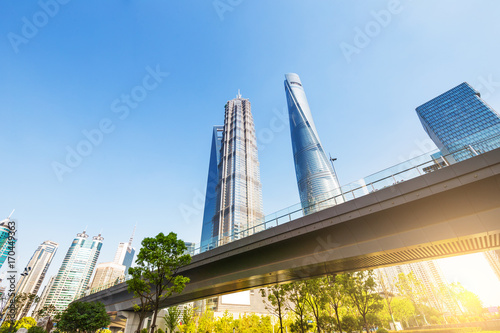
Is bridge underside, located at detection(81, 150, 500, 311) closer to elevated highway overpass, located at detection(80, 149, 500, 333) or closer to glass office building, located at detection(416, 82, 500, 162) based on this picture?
elevated highway overpass, located at detection(80, 149, 500, 333)

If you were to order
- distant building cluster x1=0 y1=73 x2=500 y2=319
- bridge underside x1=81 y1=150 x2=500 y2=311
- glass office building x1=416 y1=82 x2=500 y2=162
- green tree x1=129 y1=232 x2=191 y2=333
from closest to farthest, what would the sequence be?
bridge underside x1=81 y1=150 x2=500 y2=311 < green tree x1=129 y1=232 x2=191 y2=333 < distant building cluster x1=0 y1=73 x2=500 y2=319 < glass office building x1=416 y1=82 x2=500 y2=162

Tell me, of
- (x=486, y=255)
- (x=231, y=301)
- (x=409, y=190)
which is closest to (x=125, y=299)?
(x=409, y=190)

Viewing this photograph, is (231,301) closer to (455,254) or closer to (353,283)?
(353,283)

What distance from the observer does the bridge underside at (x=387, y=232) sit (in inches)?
474

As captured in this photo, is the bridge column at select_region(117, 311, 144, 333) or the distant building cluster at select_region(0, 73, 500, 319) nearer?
the bridge column at select_region(117, 311, 144, 333)

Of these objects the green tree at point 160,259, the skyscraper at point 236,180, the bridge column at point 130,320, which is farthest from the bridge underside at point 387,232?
the skyscraper at point 236,180

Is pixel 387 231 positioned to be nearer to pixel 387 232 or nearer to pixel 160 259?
pixel 387 232

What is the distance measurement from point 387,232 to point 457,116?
160 metres

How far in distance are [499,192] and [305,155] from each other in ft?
455

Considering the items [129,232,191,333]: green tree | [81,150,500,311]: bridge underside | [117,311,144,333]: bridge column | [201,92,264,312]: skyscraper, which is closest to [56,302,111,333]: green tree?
[117,311,144,333]: bridge column

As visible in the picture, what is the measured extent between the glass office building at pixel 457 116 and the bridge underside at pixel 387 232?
5372 inches

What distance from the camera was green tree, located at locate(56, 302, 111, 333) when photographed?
2698 centimetres

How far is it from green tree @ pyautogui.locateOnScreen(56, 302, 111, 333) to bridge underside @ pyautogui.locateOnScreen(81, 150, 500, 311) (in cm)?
1969

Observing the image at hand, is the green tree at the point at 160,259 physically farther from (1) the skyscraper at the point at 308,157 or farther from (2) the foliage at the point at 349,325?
(1) the skyscraper at the point at 308,157
